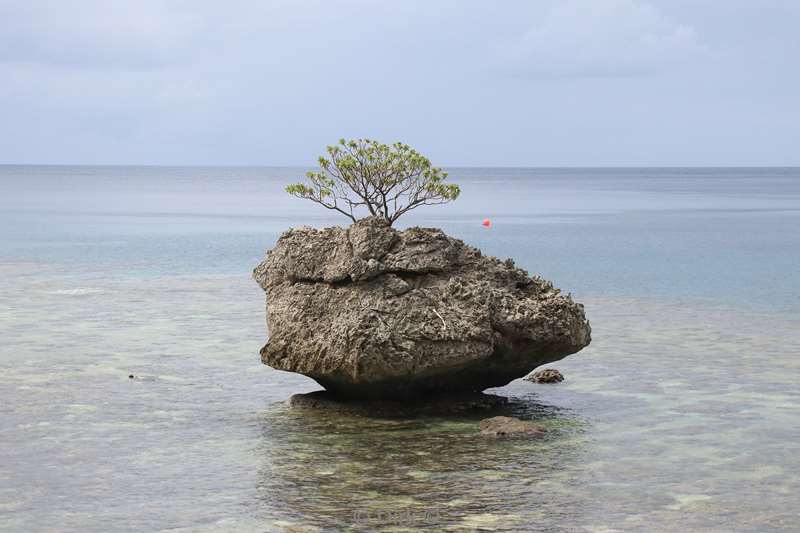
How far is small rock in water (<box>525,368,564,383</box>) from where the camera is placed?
2225 cm

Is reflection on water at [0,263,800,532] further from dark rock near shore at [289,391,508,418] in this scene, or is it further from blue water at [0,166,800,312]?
blue water at [0,166,800,312]

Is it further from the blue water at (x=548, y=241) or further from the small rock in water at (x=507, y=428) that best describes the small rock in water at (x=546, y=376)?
the blue water at (x=548, y=241)

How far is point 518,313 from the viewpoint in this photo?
18.8m

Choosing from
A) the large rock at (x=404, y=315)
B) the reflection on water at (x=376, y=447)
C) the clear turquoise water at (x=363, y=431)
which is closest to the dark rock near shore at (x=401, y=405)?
the large rock at (x=404, y=315)

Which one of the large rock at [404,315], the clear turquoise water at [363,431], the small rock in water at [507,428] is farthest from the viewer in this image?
the large rock at [404,315]

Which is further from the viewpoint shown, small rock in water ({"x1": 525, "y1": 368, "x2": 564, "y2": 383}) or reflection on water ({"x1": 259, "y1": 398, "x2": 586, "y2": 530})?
small rock in water ({"x1": 525, "y1": 368, "x2": 564, "y2": 383})

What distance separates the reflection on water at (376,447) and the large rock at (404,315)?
0.87 m

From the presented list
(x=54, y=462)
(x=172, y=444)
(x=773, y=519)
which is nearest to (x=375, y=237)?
(x=172, y=444)

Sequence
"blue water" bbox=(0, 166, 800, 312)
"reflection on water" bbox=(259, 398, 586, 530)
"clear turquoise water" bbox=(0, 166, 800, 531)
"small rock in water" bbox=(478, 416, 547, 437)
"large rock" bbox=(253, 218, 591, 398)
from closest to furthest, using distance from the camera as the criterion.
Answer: "reflection on water" bbox=(259, 398, 586, 530), "clear turquoise water" bbox=(0, 166, 800, 531), "small rock in water" bbox=(478, 416, 547, 437), "large rock" bbox=(253, 218, 591, 398), "blue water" bbox=(0, 166, 800, 312)

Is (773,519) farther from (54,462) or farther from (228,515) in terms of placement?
(54,462)

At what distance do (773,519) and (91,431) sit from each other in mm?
10178

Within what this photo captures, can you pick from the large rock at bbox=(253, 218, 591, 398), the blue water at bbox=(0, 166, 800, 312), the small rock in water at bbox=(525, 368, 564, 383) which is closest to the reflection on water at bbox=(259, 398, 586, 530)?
the large rock at bbox=(253, 218, 591, 398)

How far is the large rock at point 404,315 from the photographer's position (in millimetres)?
18250

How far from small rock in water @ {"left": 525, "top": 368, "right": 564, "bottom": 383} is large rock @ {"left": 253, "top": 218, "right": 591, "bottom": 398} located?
2.33 metres
